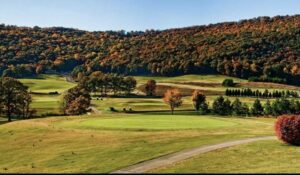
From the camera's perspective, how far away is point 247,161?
36688mm

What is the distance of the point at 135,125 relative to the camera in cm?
6278

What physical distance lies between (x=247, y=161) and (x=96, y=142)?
19081mm

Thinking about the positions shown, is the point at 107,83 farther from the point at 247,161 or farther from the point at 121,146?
Result: the point at 247,161

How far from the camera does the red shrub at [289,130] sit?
44.5m

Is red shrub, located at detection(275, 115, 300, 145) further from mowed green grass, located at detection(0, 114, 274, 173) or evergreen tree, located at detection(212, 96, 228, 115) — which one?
evergreen tree, located at detection(212, 96, 228, 115)

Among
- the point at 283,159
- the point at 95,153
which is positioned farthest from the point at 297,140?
the point at 95,153

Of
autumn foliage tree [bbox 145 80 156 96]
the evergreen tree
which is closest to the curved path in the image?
the evergreen tree

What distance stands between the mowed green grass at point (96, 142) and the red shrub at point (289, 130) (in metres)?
6.01

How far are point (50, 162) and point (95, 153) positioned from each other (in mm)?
4419

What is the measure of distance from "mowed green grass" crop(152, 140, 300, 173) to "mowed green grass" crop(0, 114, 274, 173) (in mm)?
4149

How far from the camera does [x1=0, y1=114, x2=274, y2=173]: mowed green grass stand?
38594 mm

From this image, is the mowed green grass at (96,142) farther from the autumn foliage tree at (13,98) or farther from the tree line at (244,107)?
the autumn foliage tree at (13,98)

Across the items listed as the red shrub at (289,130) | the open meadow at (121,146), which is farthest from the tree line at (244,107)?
the red shrub at (289,130)

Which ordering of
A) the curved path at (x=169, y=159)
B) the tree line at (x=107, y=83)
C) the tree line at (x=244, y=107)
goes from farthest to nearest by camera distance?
the tree line at (x=107, y=83)
the tree line at (x=244, y=107)
the curved path at (x=169, y=159)
